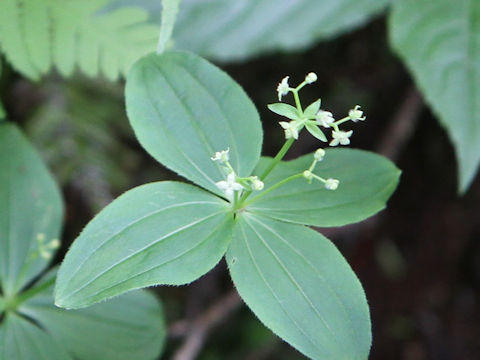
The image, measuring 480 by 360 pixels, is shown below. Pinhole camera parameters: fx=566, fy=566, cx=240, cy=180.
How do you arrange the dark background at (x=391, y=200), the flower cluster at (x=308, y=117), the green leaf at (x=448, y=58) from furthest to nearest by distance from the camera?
1. the dark background at (x=391, y=200)
2. the green leaf at (x=448, y=58)
3. the flower cluster at (x=308, y=117)

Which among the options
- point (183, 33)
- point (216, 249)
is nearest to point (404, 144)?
point (183, 33)

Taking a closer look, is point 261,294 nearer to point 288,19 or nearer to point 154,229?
point 154,229

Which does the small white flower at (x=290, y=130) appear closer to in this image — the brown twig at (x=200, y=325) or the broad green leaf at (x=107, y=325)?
the broad green leaf at (x=107, y=325)

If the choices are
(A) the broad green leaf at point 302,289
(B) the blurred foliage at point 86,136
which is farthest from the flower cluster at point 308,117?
(B) the blurred foliage at point 86,136

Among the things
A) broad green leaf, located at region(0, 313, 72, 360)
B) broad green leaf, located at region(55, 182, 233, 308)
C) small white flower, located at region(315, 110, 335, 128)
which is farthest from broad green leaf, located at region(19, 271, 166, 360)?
small white flower, located at region(315, 110, 335, 128)

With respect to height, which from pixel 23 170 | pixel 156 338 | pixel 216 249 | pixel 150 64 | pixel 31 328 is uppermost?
pixel 150 64

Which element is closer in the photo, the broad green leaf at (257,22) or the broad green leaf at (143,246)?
the broad green leaf at (143,246)
